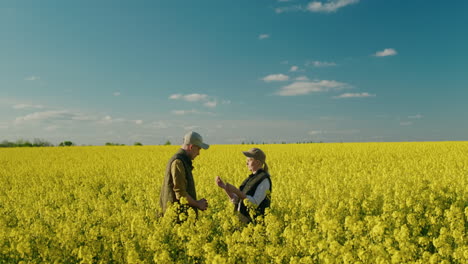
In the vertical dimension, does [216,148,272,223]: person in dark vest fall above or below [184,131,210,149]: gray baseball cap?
below

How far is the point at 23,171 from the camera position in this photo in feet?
60.5

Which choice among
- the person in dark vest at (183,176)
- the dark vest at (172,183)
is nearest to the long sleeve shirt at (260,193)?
the person in dark vest at (183,176)

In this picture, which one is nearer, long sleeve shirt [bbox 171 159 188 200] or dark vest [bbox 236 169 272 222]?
long sleeve shirt [bbox 171 159 188 200]

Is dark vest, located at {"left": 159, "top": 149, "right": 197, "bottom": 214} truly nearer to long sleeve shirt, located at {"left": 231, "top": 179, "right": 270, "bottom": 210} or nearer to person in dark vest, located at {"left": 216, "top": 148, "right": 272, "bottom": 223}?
person in dark vest, located at {"left": 216, "top": 148, "right": 272, "bottom": 223}

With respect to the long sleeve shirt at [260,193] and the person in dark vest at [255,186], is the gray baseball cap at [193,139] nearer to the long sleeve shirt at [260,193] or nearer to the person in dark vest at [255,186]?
the person in dark vest at [255,186]

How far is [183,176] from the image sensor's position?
16.3ft

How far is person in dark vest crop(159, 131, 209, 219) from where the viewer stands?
16.2 feet

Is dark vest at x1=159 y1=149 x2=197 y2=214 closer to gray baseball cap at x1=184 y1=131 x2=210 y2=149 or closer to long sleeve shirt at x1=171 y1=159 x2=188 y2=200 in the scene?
long sleeve shirt at x1=171 y1=159 x2=188 y2=200

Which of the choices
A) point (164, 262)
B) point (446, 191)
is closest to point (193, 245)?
point (164, 262)

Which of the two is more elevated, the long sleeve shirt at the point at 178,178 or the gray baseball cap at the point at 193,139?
the gray baseball cap at the point at 193,139

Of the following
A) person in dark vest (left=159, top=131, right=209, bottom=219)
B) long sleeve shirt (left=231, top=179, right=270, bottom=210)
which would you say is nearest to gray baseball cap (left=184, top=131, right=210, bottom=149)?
person in dark vest (left=159, top=131, right=209, bottom=219)

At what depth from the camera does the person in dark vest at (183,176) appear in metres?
4.94

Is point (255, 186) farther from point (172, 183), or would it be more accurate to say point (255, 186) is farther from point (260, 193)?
point (172, 183)

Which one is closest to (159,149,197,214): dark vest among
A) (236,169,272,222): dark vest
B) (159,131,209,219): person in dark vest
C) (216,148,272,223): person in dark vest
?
(159,131,209,219): person in dark vest
